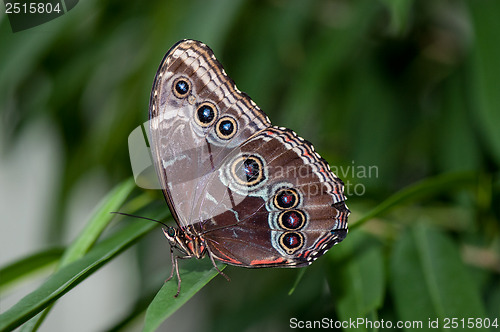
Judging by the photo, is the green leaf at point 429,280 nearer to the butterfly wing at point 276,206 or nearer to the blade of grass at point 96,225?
the butterfly wing at point 276,206

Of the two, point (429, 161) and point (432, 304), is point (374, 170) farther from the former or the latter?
point (432, 304)

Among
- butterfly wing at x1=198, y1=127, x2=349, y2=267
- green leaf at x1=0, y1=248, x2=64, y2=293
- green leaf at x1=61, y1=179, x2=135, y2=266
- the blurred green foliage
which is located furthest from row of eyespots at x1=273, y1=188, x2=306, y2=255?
green leaf at x1=0, y1=248, x2=64, y2=293

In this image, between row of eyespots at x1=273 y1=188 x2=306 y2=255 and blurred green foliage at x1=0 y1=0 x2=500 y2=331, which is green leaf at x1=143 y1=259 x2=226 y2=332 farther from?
blurred green foliage at x1=0 y1=0 x2=500 y2=331

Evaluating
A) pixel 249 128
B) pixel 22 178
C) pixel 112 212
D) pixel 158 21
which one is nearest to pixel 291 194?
pixel 249 128

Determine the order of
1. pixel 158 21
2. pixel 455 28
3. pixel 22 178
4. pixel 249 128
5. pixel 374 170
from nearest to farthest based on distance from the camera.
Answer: pixel 249 128 < pixel 158 21 < pixel 374 170 < pixel 455 28 < pixel 22 178

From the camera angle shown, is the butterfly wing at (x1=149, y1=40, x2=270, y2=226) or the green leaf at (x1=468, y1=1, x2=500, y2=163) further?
the green leaf at (x1=468, y1=1, x2=500, y2=163)

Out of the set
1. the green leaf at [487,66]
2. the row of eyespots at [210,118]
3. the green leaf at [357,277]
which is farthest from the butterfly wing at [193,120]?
the green leaf at [487,66]
